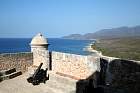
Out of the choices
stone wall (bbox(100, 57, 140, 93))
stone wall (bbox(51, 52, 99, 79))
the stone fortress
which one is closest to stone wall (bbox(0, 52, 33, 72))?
the stone fortress

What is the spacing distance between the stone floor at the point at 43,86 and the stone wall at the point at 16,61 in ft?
6.13

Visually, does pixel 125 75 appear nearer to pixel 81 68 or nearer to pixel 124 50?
pixel 81 68

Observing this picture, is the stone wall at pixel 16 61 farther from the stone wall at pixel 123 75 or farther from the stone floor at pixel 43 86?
the stone wall at pixel 123 75

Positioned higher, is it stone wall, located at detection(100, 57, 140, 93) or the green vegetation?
stone wall, located at detection(100, 57, 140, 93)

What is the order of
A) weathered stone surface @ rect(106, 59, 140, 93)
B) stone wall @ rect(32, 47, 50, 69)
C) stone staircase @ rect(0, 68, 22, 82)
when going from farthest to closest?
stone wall @ rect(32, 47, 50, 69) → stone staircase @ rect(0, 68, 22, 82) → weathered stone surface @ rect(106, 59, 140, 93)

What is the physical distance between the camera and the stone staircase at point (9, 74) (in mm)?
15749

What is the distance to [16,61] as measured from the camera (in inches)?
706

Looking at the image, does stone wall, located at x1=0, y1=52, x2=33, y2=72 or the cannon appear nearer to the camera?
the cannon

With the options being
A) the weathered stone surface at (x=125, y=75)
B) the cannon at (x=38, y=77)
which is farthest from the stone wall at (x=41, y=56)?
the weathered stone surface at (x=125, y=75)

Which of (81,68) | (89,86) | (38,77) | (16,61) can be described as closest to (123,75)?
(81,68)

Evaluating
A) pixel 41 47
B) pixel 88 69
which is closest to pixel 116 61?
pixel 88 69

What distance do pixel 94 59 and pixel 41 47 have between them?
263 inches

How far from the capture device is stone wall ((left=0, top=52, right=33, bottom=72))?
17514 millimetres

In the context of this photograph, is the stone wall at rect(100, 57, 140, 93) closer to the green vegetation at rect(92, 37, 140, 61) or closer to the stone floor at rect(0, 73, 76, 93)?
the stone floor at rect(0, 73, 76, 93)
